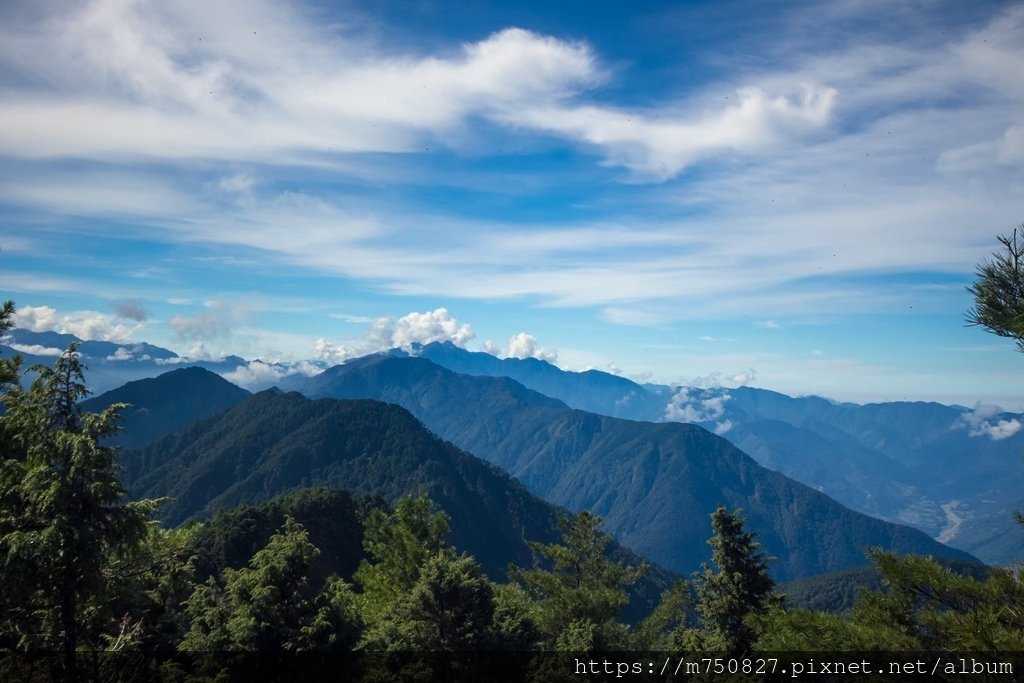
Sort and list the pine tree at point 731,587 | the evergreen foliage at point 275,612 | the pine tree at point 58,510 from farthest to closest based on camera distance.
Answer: the pine tree at point 731,587 < the evergreen foliage at point 275,612 < the pine tree at point 58,510

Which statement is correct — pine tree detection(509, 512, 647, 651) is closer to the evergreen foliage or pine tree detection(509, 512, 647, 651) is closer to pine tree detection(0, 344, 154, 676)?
the evergreen foliage

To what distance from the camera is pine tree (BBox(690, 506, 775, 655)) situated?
26.4m

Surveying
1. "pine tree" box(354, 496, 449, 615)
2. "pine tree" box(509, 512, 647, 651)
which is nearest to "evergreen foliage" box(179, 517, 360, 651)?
"pine tree" box(509, 512, 647, 651)

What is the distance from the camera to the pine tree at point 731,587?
2639 centimetres

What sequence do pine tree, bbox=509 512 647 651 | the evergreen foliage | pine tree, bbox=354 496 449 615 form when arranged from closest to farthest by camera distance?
1. the evergreen foliage
2. pine tree, bbox=509 512 647 651
3. pine tree, bbox=354 496 449 615

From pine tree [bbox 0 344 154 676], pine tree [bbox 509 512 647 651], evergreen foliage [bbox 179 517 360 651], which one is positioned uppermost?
pine tree [bbox 0 344 154 676]

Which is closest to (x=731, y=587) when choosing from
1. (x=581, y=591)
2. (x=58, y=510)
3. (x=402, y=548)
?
(x=581, y=591)

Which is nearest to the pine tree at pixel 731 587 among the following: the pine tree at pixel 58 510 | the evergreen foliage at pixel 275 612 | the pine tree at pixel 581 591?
the pine tree at pixel 581 591

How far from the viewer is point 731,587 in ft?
88.2

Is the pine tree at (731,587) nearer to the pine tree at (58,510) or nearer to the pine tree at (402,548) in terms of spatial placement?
the pine tree at (402,548)

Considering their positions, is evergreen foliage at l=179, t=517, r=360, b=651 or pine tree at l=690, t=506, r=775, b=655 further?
pine tree at l=690, t=506, r=775, b=655

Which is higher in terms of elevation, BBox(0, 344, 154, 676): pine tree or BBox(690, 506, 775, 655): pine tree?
BBox(0, 344, 154, 676): pine tree

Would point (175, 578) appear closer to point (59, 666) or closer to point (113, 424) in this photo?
point (59, 666)

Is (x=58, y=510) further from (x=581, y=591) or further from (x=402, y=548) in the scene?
(x=402, y=548)
